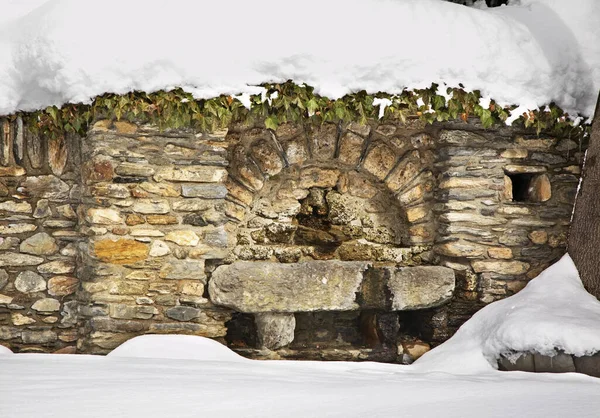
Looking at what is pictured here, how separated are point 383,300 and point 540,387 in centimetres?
151

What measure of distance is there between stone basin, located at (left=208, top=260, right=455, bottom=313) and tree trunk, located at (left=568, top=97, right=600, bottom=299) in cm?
78

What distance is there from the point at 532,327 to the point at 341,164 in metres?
1.55

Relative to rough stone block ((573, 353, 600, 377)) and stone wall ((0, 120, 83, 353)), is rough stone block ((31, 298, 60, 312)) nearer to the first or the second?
stone wall ((0, 120, 83, 353))

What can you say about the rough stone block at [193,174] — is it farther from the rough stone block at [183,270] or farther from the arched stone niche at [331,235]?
the rough stone block at [183,270]

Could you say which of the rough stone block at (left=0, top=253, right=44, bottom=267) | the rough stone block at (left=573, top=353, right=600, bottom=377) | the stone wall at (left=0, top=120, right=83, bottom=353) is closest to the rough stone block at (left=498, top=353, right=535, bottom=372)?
the rough stone block at (left=573, top=353, right=600, bottom=377)

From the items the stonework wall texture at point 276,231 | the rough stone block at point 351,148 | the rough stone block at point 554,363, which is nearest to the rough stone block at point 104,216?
the stonework wall texture at point 276,231

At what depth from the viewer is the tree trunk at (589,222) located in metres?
4.11

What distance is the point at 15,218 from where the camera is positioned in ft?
14.3

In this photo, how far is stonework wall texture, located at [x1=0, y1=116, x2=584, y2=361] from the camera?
4145 mm

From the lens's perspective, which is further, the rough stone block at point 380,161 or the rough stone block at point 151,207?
the rough stone block at point 380,161

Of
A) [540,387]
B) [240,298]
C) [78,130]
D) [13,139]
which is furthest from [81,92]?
[540,387]

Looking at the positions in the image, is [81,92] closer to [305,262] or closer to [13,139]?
[13,139]

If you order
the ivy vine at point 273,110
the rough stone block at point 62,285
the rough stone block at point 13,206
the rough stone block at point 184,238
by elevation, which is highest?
the ivy vine at point 273,110

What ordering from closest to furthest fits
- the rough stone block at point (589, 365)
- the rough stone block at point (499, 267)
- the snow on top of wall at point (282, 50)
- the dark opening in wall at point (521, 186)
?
the rough stone block at point (589, 365) → the snow on top of wall at point (282, 50) → the rough stone block at point (499, 267) → the dark opening in wall at point (521, 186)
